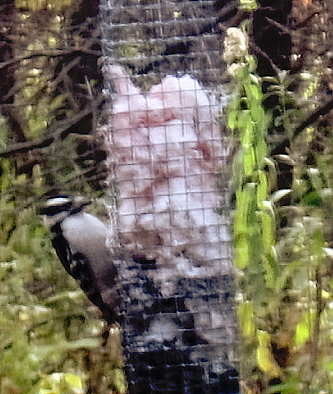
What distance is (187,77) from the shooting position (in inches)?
19.1

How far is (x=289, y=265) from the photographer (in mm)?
576

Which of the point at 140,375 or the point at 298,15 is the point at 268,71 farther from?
the point at 140,375

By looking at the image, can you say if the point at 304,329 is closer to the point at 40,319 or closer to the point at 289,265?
the point at 289,265

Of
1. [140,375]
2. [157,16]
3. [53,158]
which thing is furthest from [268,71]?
[140,375]

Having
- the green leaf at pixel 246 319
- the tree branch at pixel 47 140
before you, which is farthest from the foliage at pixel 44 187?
the green leaf at pixel 246 319

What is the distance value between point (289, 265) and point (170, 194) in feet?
0.66

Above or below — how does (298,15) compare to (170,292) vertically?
above

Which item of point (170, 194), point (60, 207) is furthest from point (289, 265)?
point (60, 207)

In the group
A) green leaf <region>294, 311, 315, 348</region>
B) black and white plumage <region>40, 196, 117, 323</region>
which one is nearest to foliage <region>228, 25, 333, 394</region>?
green leaf <region>294, 311, 315, 348</region>

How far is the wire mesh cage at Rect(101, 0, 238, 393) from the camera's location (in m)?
0.48

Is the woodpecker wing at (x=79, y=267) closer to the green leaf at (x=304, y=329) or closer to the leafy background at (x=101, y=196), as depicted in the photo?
the leafy background at (x=101, y=196)

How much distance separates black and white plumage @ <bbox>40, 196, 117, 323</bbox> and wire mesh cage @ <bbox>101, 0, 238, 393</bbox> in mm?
32

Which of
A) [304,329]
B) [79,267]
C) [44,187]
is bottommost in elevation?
[304,329]

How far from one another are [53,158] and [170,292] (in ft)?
0.77
